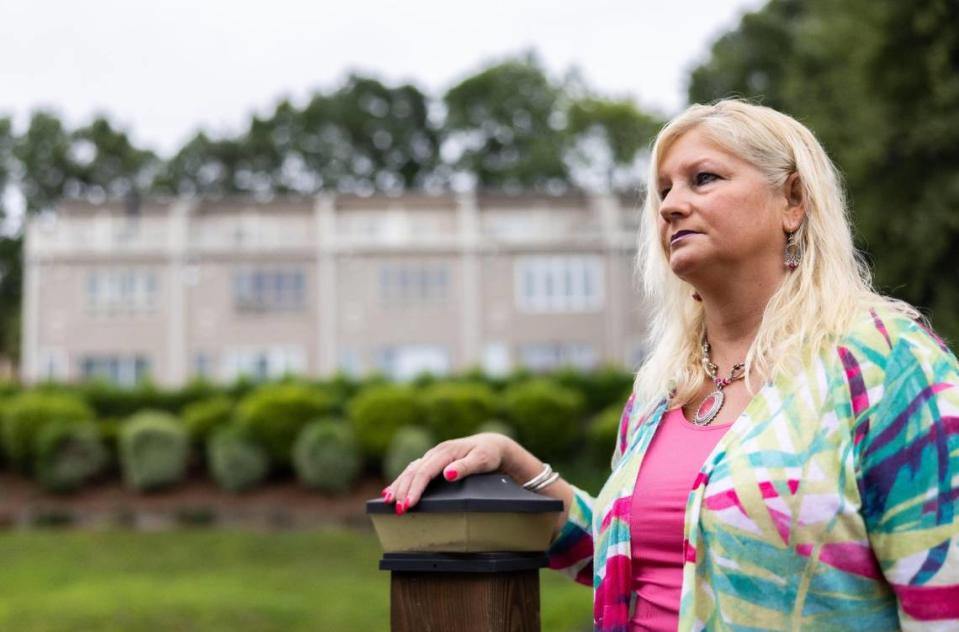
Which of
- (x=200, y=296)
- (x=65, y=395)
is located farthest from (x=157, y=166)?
(x=65, y=395)

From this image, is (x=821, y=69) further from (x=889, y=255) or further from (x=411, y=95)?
(x=411, y=95)

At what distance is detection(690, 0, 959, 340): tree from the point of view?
16812 millimetres

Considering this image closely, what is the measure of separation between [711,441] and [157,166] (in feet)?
175

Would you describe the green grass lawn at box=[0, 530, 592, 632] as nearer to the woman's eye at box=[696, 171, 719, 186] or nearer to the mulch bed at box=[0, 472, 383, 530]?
the mulch bed at box=[0, 472, 383, 530]

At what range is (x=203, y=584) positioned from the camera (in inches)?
511

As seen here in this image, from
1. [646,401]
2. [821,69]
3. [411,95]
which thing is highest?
[411,95]

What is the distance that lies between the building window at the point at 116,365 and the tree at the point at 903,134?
20975mm

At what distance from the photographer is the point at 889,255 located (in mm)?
17922

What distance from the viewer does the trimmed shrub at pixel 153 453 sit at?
61.4ft

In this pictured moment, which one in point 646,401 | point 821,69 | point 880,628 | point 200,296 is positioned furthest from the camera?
point 200,296

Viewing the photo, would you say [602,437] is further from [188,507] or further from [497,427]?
[188,507]

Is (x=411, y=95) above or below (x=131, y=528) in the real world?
above

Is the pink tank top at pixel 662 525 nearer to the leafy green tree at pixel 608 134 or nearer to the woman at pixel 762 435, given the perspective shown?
the woman at pixel 762 435

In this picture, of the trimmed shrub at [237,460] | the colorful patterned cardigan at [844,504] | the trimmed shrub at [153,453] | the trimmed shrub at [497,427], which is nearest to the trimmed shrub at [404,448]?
the trimmed shrub at [497,427]
